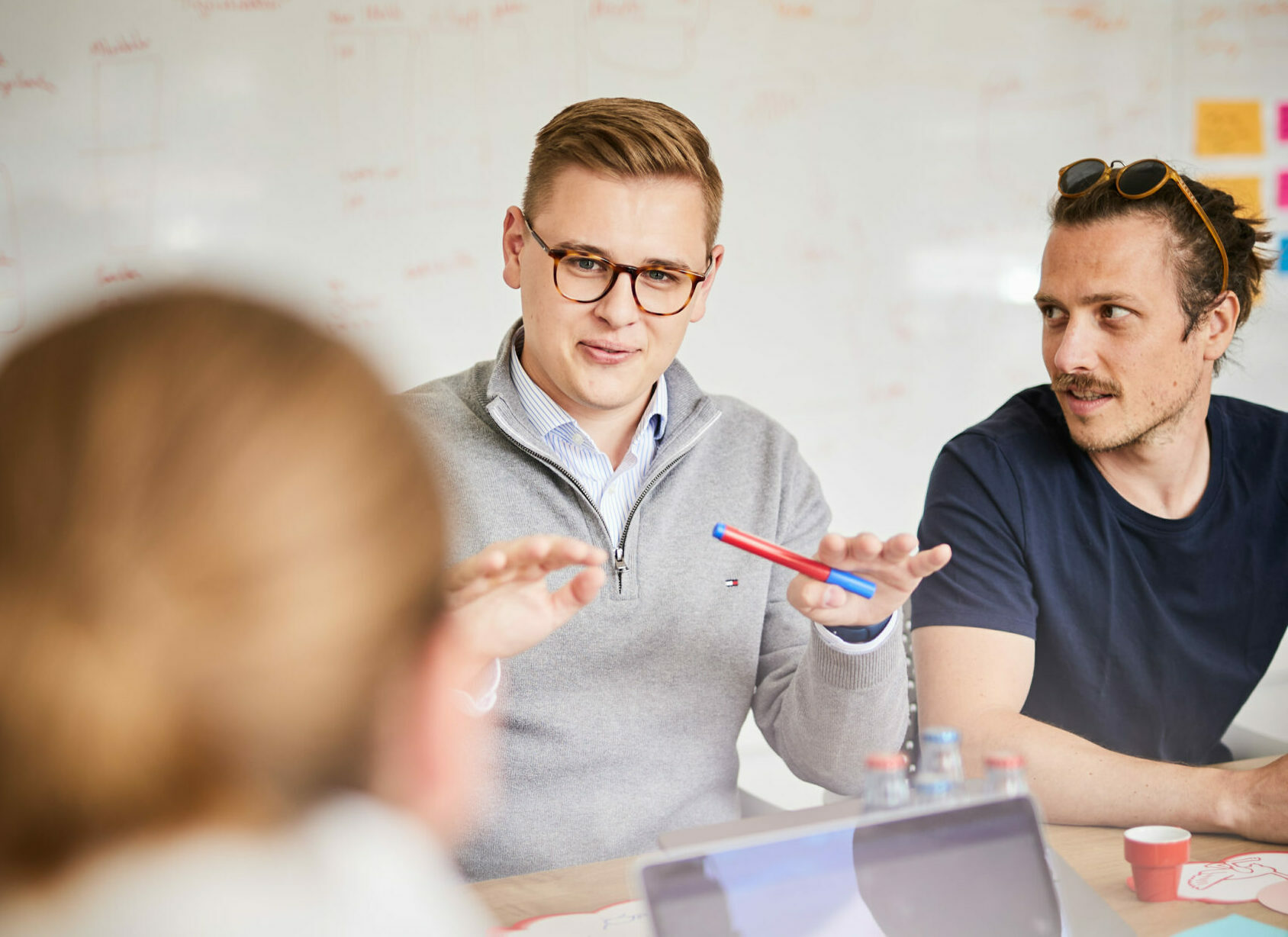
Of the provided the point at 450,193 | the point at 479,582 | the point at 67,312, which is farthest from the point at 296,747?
the point at 450,193

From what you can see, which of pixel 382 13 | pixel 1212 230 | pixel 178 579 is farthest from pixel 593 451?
pixel 382 13

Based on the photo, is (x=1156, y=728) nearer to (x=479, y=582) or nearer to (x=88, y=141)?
(x=479, y=582)

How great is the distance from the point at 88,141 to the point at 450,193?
2.49ft

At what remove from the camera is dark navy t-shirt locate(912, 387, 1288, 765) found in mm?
1521

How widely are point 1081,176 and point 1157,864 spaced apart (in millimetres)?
1096

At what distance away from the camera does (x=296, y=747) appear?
376mm

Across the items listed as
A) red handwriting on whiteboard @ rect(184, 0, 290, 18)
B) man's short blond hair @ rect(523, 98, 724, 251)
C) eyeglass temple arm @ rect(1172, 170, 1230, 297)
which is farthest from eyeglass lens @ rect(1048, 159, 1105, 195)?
red handwriting on whiteboard @ rect(184, 0, 290, 18)

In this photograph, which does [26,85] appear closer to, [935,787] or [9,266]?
[9,266]

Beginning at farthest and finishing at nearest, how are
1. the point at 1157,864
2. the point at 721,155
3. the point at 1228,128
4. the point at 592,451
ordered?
the point at 1228,128
the point at 721,155
the point at 592,451
the point at 1157,864

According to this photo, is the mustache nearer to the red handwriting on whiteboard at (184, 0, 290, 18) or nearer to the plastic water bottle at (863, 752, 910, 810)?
the plastic water bottle at (863, 752, 910, 810)

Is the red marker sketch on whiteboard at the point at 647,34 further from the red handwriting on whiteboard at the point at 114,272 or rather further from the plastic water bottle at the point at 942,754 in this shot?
the plastic water bottle at the point at 942,754

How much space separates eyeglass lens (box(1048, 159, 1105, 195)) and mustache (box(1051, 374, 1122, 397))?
0.99ft

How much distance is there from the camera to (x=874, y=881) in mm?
687

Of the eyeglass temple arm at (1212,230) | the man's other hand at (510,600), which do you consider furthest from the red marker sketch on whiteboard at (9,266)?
the eyeglass temple arm at (1212,230)
